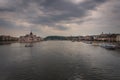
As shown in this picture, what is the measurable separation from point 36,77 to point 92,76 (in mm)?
11137

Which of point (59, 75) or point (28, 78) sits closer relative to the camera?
point (28, 78)

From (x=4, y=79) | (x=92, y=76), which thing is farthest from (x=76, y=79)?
(x=4, y=79)

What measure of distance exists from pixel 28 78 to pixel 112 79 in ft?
52.0

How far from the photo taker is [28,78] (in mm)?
27609

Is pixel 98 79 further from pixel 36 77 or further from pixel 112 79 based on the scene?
pixel 36 77

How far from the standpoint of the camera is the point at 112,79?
27250 mm

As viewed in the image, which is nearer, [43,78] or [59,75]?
[43,78]

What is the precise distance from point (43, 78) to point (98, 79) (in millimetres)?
10370

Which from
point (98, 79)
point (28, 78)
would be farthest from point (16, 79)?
point (98, 79)

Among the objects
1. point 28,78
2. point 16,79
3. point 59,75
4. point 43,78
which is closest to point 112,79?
point 59,75

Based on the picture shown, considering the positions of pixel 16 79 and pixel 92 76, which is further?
pixel 92 76

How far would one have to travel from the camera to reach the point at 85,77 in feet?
93.7

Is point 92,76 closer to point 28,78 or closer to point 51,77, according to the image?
point 51,77

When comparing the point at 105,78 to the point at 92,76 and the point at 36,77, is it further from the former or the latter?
the point at 36,77
